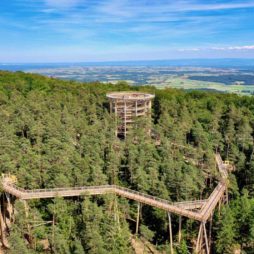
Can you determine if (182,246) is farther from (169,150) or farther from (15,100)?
(15,100)

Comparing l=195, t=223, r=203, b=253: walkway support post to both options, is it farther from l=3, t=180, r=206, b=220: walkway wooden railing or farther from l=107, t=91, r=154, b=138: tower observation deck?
l=107, t=91, r=154, b=138: tower observation deck

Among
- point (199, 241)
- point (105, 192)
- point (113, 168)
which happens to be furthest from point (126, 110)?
point (199, 241)

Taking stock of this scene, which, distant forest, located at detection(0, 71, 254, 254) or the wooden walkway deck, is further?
the wooden walkway deck

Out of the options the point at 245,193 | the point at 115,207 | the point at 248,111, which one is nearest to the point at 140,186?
the point at 115,207

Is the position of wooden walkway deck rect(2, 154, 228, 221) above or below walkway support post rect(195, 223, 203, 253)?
above

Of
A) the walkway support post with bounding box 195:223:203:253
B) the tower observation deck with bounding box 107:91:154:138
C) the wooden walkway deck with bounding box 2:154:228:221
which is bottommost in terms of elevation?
the walkway support post with bounding box 195:223:203:253

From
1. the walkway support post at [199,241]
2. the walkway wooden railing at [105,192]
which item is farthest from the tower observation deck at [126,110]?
the walkway support post at [199,241]

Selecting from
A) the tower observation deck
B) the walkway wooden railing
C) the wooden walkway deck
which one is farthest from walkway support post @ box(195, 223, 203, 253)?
the tower observation deck

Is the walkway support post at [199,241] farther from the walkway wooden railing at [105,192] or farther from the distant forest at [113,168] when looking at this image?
the walkway wooden railing at [105,192]
